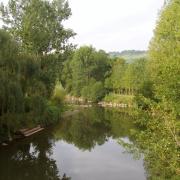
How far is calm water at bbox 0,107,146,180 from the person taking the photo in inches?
811

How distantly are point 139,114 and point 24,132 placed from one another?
25050 millimetres

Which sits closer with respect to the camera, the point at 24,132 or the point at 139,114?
the point at 139,114

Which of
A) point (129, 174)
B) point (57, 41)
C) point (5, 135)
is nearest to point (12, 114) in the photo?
point (5, 135)

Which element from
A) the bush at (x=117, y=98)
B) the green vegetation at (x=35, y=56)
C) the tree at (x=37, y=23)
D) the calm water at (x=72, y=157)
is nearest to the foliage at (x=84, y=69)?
the bush at (x=117, y=98)

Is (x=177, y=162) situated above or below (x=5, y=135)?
above

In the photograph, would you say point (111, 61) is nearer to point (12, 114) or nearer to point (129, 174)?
Result: point (12, 114)

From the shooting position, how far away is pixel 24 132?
32438mm

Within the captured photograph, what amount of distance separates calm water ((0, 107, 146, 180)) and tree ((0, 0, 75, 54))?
11084mm

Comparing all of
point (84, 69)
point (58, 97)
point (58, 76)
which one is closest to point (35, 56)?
point (58, 76)

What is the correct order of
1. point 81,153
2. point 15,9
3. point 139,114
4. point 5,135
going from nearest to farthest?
point 139,114
point 81,153
point 5,135
point 15,9

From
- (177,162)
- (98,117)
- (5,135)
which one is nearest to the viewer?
(177,162)

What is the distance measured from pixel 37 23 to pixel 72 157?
21233 mm

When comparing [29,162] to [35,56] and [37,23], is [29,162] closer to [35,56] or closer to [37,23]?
[35,56]

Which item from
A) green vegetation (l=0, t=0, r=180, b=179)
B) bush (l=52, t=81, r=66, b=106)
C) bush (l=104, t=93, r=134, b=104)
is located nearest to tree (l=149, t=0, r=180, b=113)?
green vegetation (l=0, t=0, r=180, b=179)
